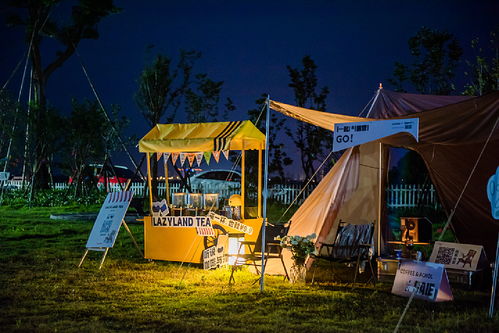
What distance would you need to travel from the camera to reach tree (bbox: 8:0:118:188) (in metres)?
20.2

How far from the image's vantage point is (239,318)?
5.20 m

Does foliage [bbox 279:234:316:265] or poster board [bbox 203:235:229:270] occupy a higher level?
foliage [bbox 279:234:316:265]

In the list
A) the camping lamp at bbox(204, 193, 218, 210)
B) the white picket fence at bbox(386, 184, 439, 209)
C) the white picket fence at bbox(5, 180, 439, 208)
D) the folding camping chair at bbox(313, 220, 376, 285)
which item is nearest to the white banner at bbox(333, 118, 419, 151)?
the folding camping chair at bbox(313, 220, 376, 285)

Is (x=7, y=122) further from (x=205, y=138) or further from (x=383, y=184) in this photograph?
(x=383, y=184)

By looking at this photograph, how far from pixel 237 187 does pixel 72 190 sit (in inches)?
254

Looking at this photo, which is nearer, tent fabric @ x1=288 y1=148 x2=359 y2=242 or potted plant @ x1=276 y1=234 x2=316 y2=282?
potted plant @ x1=276 y1=234 x2=316 y2=282

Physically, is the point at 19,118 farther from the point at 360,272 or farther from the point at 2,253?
the point at 360,272

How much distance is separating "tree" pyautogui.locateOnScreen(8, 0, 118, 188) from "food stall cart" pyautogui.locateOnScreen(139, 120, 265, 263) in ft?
38.8

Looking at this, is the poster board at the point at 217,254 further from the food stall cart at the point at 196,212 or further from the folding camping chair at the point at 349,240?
the folding camping chair at the point at 349,240

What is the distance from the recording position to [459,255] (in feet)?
24.4

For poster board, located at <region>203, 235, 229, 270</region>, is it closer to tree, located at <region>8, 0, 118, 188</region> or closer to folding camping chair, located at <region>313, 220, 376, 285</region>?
folding camping chair, located at <region>313, 220, 376, 285</region>

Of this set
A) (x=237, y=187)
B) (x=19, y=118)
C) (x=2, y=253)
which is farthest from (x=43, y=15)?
(x=2, y=253)

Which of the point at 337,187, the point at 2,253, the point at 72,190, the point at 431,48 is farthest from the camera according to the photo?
the point at 72,190

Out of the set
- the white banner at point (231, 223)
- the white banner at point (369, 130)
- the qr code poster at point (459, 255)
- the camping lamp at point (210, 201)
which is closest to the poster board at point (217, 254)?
the white banner at point (231, 223)
